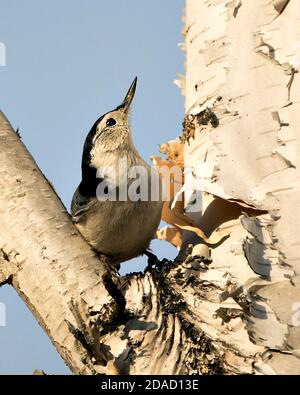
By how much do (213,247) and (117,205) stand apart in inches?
37.4

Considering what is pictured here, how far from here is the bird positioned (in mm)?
3723

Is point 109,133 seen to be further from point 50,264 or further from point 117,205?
point 50,264

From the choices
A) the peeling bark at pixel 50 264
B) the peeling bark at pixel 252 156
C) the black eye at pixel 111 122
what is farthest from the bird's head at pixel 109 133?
the peeling bark at pixel 50 264

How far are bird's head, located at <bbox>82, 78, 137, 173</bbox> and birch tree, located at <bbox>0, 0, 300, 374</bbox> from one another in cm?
120

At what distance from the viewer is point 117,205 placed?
3.85m

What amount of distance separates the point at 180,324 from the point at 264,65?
3.72 feet

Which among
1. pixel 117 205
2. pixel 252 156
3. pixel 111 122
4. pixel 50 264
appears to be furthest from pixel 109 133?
pixel 50 264

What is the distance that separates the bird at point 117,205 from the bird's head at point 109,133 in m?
0.03

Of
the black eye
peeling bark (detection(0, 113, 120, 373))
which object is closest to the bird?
the black eye

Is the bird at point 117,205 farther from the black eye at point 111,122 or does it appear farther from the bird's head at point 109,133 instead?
the black eye at point 111,122

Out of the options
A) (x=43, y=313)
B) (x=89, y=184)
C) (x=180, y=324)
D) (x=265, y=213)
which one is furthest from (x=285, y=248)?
(x=89, y=184)

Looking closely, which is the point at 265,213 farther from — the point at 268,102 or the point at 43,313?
the point at 43,313

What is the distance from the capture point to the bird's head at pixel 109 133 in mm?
4480

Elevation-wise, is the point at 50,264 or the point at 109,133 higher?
the point at 109,133
